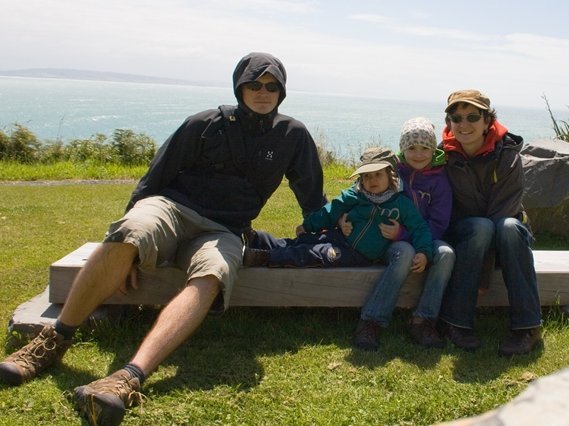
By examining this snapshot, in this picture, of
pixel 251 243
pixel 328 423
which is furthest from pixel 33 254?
pixel 328 423

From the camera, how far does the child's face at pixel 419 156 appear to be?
441 cm

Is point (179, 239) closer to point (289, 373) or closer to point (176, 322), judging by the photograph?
point (176, 322)

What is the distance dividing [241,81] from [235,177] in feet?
1.96

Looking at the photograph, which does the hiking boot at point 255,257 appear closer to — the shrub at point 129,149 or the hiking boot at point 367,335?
the hiking boot at point 367,335

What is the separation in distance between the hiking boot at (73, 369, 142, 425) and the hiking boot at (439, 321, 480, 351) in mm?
1917

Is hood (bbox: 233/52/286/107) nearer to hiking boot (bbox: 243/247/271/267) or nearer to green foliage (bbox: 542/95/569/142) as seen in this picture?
hiking boot (bbox: 243/247/271/267)

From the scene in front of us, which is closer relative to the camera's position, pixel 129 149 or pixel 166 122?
pixel 129 149

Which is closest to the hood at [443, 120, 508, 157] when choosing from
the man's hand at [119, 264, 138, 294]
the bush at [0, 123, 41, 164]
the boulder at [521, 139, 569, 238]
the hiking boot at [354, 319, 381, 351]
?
the hiking boot at [354, 319, 381, 351]

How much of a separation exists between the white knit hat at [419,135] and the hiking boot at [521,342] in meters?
1.23

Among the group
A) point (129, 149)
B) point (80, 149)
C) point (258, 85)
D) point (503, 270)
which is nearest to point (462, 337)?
point (503, 270)

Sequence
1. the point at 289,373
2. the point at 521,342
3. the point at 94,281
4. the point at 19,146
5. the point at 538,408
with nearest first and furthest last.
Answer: the point at 538,408 → the point at 94,281 → the point at 289,373 → the point at 521,342 → the point at 19,146

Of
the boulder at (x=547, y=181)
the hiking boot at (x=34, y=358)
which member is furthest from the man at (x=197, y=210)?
the boulder at (x=547, y=181)

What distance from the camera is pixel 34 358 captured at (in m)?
3.65

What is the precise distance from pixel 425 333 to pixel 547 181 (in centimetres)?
319
